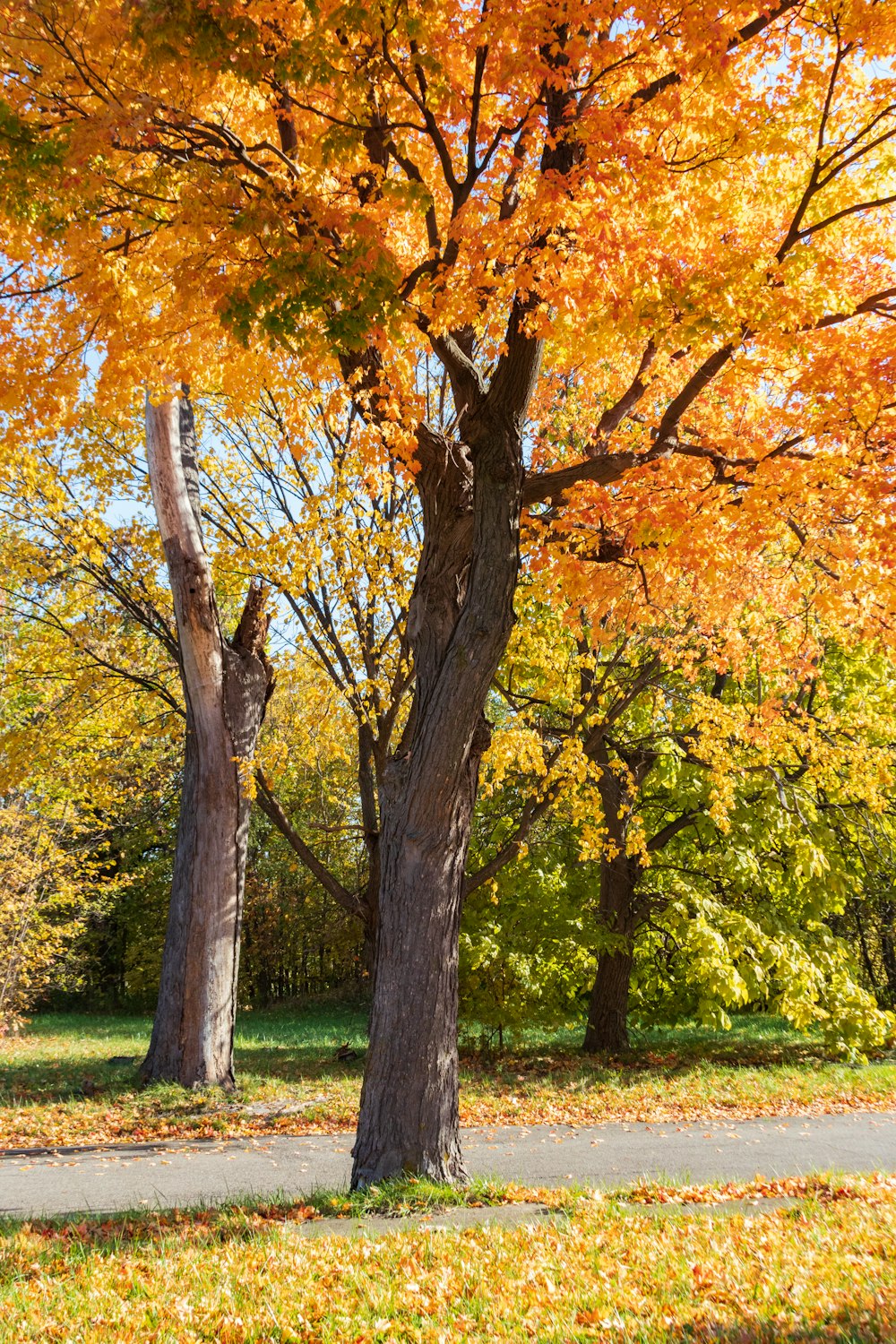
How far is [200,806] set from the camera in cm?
1070

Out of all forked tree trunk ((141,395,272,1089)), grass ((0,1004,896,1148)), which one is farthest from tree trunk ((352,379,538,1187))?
forked tree trunk ((141,395,272,1089))

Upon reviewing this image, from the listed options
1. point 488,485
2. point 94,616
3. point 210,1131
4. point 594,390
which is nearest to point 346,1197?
point 210,1131

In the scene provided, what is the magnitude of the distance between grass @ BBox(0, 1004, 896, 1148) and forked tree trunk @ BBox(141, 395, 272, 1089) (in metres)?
0.70

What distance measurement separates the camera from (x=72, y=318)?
5.78 m

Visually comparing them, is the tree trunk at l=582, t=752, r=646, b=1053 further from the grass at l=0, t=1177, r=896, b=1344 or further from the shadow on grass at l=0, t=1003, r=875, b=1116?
the grass at l=0, t=1177, r=896, b=1344

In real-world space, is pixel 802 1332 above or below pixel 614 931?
below

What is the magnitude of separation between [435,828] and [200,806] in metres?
5.61

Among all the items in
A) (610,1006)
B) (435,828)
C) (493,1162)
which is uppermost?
(435,828)

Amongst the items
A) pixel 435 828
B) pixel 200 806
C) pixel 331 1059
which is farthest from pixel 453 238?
pixel 331 1059

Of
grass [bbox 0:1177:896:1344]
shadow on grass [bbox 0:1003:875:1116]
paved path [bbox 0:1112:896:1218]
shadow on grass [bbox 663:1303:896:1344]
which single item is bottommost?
shadow on grass [bbox 0:1003:875:1116]

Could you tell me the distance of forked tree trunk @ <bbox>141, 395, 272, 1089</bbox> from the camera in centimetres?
1030

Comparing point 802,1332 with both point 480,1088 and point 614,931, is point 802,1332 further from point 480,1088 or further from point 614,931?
point 614,931

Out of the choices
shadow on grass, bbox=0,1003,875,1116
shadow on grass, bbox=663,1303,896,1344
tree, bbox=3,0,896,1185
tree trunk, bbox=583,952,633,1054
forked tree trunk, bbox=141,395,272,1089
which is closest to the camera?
shadow on grass, bbox=663,1303,896,1344

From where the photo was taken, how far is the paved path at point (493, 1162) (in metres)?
6.25
